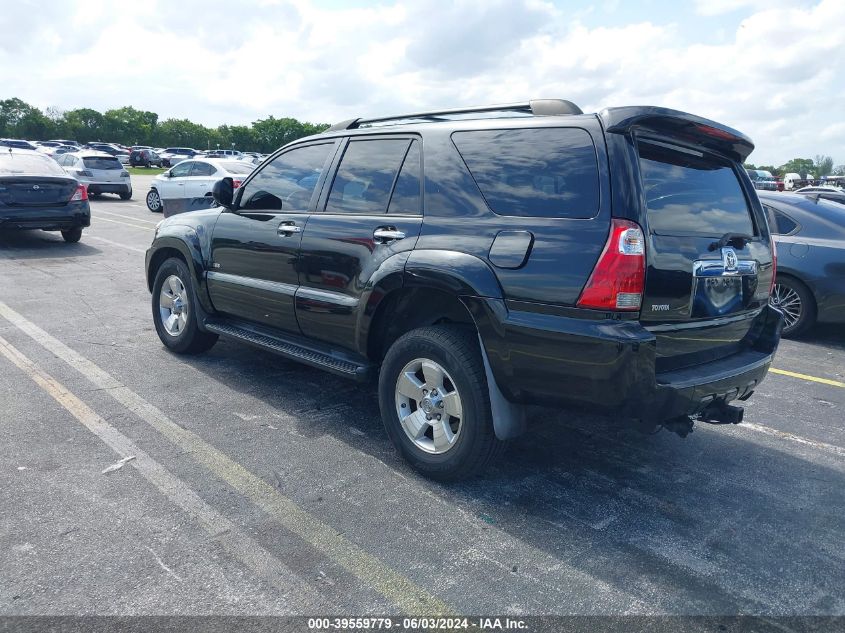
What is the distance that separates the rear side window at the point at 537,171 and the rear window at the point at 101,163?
2154cm

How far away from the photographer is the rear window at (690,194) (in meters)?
3.18

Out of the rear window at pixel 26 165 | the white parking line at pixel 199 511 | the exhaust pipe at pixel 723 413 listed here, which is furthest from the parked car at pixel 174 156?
the exhaust pipe at pixel 723 413

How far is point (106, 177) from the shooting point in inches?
868

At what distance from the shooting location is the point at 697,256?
321 centimetres

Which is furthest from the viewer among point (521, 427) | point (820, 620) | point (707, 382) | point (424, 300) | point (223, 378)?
point (223, 378)

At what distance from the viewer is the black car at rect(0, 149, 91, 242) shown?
11.0m

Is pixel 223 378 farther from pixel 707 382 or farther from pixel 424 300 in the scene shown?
pixel 707 382

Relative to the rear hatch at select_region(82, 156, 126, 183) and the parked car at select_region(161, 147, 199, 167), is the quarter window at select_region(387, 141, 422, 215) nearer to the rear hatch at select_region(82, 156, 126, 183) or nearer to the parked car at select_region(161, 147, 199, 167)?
the rear hatch at select_region(82, 156, 126, 183)

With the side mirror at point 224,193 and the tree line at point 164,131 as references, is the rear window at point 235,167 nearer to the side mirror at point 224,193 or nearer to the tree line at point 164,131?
the side mirror at point 224,193

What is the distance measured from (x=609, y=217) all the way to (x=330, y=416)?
2360 mm

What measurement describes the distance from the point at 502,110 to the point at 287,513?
2403mm

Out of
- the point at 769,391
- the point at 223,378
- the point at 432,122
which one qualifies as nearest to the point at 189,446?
the point at 223,378

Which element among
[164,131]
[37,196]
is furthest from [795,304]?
[164,131]

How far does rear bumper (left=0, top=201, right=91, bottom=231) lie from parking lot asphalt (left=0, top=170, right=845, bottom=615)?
7167mm
